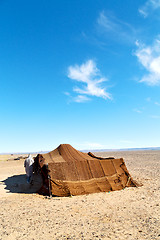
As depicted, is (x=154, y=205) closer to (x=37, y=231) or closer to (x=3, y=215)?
(x=37, y=231)

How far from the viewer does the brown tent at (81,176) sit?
12.9 metres

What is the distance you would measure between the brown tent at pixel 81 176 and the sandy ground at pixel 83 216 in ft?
2.19

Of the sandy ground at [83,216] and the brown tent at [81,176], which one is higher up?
the brown tent at [81,176]

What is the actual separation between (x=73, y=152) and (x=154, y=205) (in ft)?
28.3

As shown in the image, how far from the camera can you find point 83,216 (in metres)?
9.05

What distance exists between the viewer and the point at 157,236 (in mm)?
6969

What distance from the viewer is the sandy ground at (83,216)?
7238mm

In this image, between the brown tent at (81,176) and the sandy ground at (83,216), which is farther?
the brown tent at (81,176)

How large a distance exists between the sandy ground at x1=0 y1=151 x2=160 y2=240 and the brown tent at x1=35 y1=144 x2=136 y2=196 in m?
0.67

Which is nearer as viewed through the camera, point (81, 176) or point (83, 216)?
point (83, 216)

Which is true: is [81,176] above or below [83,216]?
above

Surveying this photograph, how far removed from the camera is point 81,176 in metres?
13.8

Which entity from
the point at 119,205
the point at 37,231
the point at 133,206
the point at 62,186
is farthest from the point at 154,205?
the point at 37,231

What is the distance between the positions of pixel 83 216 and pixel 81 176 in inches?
188
